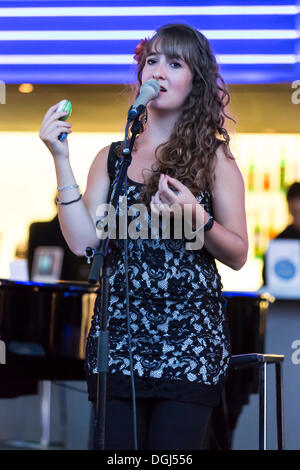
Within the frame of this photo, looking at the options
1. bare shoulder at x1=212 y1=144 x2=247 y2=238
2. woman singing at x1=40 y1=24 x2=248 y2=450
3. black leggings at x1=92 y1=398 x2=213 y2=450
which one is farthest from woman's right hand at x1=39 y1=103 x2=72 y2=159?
black leggings at x1=92 y1=398 x2=213 y2=450

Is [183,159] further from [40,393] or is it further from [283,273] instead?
[40,393]

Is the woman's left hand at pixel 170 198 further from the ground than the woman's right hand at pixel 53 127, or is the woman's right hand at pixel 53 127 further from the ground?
the woman's right hand at pixel 53 127

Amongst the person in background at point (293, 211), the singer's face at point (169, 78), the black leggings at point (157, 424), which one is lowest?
the black leggings at point (157, 424)

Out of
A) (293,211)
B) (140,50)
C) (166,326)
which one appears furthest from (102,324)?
(293,211)

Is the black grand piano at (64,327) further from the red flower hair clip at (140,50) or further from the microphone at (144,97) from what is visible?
the microphone at (144,97)

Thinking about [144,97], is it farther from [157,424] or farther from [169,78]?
[157,424]

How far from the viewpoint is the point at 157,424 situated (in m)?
1.65

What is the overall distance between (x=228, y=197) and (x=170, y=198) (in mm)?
255

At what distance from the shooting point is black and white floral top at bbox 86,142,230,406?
166 centimetres

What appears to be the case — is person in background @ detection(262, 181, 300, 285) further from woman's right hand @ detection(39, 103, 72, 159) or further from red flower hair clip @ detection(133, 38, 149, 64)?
woman's right hand @ detection(39, 103, 72, 159)

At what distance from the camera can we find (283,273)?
4.50m

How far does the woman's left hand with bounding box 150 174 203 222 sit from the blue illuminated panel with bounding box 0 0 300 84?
249 centimetres

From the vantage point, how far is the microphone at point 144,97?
61.8 inches

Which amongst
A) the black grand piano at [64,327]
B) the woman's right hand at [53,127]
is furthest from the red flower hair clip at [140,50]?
the black grand piano at [64,327]
